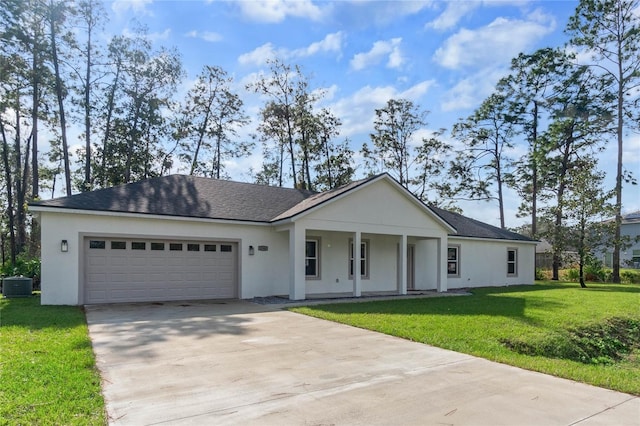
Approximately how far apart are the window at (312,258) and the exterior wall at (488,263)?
710cm

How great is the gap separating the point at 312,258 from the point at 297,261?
220cm

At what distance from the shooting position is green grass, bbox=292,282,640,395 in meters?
6.32

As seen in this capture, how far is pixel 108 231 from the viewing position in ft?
40.2

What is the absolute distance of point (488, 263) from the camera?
21.3 metres

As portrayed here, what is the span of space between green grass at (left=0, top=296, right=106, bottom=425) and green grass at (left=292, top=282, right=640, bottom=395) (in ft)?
17.1

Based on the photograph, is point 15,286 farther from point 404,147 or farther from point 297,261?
point 404,147

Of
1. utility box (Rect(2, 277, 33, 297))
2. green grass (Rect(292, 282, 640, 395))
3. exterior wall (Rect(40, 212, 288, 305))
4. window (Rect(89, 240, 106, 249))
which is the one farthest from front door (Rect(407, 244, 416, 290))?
utility box (Rect(2, 277, 33, 297))

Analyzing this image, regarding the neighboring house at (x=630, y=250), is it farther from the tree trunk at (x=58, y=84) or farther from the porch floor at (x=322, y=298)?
the tree trunk at (x=58, y=84)

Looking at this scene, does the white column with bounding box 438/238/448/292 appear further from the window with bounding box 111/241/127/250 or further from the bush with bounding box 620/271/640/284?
the bush with bounding box 620/271/640/284

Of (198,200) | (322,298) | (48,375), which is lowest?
(322,298)

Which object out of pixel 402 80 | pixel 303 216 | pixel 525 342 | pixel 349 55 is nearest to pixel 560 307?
pixel 525 342

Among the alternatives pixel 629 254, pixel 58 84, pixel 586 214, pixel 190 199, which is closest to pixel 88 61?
pixel 58 84

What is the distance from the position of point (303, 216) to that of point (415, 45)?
20.0 ft

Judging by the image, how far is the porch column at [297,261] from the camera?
13586mm
